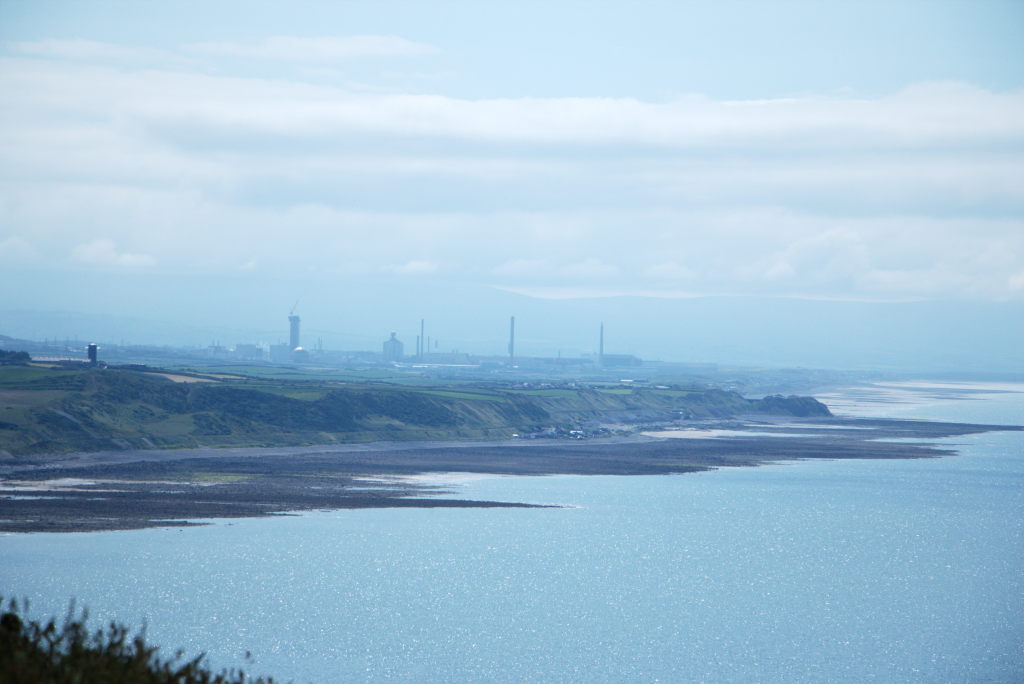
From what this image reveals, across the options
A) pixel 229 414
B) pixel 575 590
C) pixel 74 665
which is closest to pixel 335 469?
pixel 229 414

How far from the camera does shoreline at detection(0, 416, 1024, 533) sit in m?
48.5

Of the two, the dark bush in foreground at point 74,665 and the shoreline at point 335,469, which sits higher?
the dark bush in foreground at point 74,665

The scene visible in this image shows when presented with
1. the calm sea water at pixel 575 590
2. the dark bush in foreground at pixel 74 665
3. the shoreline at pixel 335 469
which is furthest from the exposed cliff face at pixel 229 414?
the dark bush in foreground at pixel 74 665

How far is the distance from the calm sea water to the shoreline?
3099 mm

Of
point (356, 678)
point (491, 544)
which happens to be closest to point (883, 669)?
point (356, 678)

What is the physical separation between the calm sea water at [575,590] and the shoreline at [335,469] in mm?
3099

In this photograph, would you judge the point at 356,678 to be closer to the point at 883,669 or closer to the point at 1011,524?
the point at 883,669

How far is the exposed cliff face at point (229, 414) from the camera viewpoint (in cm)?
6900

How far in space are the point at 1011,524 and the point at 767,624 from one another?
25.9 m

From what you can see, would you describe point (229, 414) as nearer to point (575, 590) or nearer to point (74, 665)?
point (575, 590)

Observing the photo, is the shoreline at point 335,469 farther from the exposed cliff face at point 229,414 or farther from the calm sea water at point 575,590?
the calm sea water at point 575,590

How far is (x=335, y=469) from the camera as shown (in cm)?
6719

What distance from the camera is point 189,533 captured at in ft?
144

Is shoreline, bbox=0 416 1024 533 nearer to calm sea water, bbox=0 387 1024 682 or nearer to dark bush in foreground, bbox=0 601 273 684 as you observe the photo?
calm sea water, bbox=0 387 1024 682
